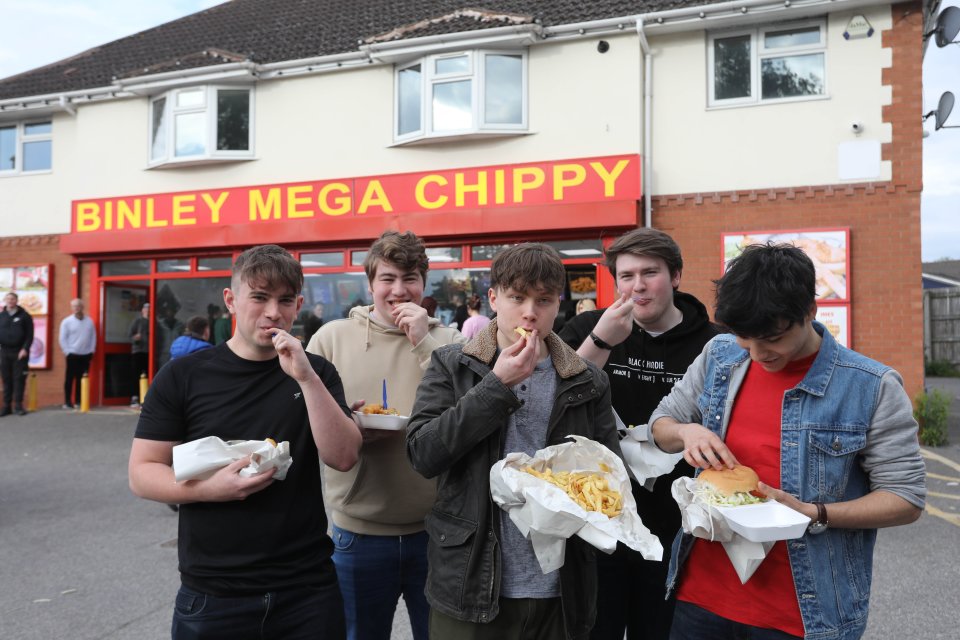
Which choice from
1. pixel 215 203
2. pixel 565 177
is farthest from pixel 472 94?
pixel 215 203

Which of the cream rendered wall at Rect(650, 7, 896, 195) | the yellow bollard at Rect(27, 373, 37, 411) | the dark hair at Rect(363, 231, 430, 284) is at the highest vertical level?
the cream rendered wall at Rect(650, 7, 896, 195)

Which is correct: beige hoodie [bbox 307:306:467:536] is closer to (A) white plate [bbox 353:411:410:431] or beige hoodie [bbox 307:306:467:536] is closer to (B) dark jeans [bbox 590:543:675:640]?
(A) white plate [bbox 353:411:410:431]

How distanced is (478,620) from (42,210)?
604 inches

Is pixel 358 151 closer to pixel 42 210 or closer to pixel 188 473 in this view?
pixel 42 210

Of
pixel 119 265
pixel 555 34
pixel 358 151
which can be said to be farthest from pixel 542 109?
pixel 119 265

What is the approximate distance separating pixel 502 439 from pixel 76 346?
13.0 metres

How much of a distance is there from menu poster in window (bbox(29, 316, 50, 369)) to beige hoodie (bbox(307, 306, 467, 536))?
13305 mm

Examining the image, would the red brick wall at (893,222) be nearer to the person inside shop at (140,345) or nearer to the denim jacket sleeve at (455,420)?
the denim jacket sleeve at (455,420)

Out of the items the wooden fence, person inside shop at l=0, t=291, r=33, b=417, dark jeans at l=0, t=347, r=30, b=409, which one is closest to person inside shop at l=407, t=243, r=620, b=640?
person inside shop at l=0, t=291, r=33, b=417

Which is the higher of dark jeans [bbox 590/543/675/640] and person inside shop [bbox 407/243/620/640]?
person inside shop [bbox 407/243/620/640]

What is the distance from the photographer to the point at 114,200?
1277 cm

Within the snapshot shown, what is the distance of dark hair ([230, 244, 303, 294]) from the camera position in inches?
84.9

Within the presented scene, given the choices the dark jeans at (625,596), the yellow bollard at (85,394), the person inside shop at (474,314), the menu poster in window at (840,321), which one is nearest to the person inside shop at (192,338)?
the person inside shop at (474,314)

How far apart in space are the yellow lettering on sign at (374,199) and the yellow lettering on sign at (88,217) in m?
5.65
